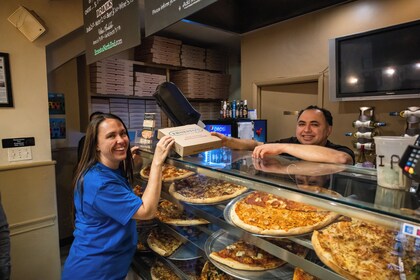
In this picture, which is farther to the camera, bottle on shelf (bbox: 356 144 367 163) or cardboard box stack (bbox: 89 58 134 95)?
cardboard box stack (bbox: 89 58 134 95)

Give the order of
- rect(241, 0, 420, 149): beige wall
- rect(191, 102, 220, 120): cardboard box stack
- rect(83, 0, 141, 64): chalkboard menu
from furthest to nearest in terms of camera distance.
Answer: rect(191, 102, 220, 120): cardboard box stack < rect(241, 0, 420, 149): beige wall < rect(83, 0, 141, 64): chalkboard menu

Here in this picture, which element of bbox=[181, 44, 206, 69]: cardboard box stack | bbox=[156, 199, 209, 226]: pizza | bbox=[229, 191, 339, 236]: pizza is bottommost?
bbox=[156, 199, 209, 226]: pizza

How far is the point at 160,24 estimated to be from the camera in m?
1.65

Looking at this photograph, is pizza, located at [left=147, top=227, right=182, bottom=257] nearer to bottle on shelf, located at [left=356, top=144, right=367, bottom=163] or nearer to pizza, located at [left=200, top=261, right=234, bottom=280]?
pizza, located at [left=200, top=261, right=234, bottom=280]

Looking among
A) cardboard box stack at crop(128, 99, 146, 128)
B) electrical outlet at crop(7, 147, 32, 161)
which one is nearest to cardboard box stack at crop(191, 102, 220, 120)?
cardboard box stack at crop(128, 99, 146, 128)

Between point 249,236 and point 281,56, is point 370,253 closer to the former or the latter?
point 249,236

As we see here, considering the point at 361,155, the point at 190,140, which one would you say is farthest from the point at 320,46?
the point at 190,140

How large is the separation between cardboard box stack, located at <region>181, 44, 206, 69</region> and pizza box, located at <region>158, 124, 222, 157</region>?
10.3 ft

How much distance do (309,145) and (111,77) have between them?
3.08 meters

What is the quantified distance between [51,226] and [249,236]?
239 cm

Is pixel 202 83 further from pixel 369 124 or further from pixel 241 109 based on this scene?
pixel 369 124

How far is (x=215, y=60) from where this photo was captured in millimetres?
4957

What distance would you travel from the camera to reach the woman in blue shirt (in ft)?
4.61

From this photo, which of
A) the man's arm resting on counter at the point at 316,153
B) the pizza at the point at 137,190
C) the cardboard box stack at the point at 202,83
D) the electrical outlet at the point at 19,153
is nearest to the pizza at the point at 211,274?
the man's arm resting on counter at the point at 316,153
